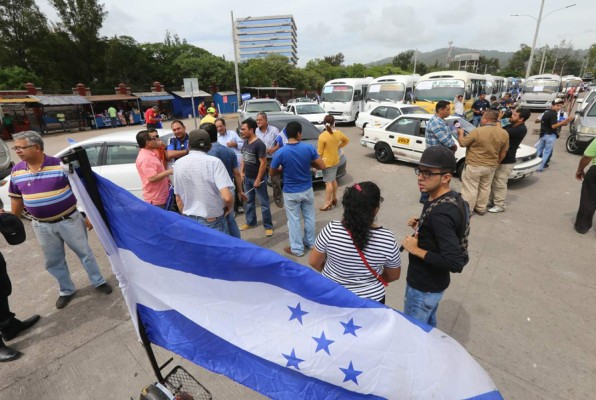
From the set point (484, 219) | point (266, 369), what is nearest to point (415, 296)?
point (266, 369)

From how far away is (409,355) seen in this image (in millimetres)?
1630

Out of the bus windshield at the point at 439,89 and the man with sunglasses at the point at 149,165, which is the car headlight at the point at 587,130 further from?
the man with sunglasses at the point at 149,165

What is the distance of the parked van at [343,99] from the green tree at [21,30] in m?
34.4

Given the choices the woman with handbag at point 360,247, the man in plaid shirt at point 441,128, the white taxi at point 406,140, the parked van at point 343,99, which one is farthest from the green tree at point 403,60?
the woman with handbag at point 360,247

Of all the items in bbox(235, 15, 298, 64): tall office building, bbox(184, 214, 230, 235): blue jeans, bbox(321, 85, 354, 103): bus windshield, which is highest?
bbox(235, 15, 298, 64): tall office building

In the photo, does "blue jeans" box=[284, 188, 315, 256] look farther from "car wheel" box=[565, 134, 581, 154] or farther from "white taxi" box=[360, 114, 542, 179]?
"car wheel" box=[565, 134, 581, 154]

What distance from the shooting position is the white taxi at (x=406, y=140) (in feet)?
25.2

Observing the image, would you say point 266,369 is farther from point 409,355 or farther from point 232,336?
point 409,355

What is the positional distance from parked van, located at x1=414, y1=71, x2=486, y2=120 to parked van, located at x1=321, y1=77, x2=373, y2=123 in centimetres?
368

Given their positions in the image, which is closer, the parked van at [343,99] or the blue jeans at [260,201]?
the blue jeans at [260,201]

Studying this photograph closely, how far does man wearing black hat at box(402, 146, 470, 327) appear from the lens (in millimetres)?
1964

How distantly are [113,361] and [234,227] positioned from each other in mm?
1869

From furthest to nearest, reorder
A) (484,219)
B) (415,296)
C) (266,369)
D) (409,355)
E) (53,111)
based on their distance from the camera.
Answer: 1. (53,111)
2. (484,219)
3. (415,296)
4. (266,369)
5. (409,355)

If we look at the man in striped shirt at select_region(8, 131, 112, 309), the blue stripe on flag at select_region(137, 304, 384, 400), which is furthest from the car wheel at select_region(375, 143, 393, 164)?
the blue stripe on flag at select_region(137, 304, 384, 400)
